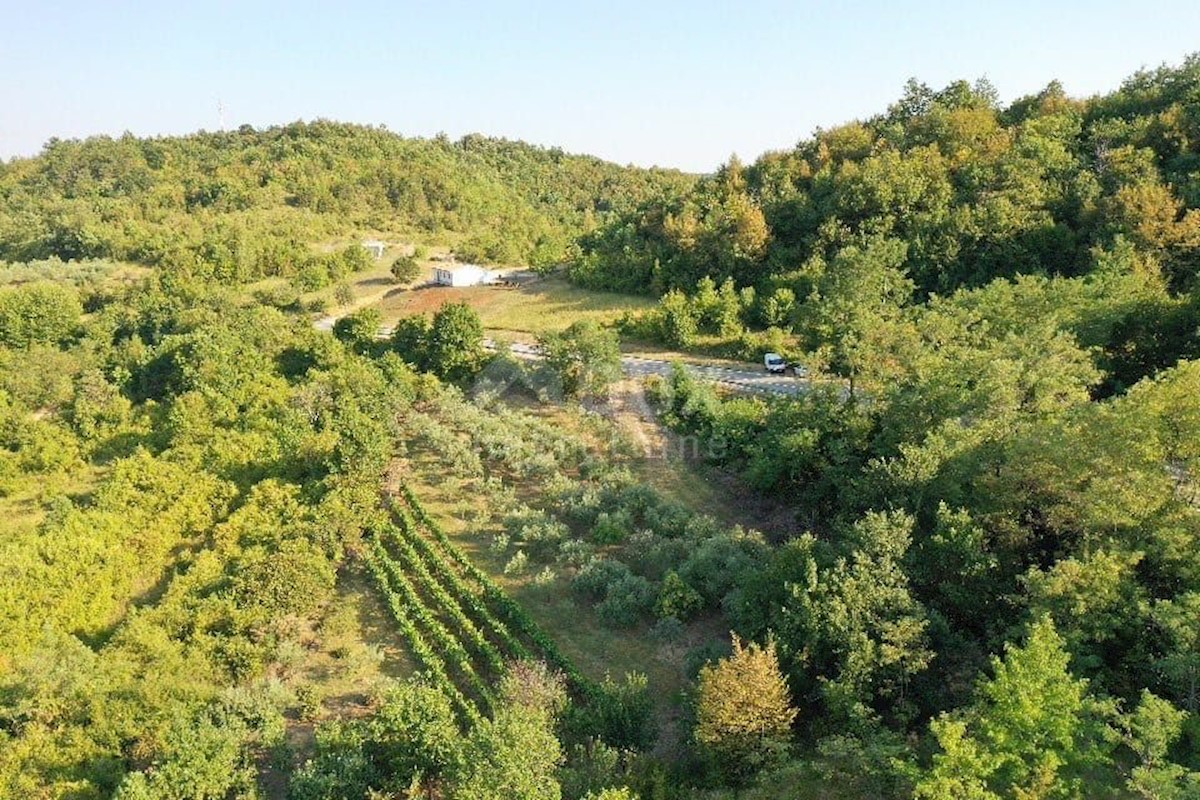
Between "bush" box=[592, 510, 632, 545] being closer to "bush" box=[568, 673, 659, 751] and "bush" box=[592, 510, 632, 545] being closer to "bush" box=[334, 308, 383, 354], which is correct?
"bush" box=[568, 673, 659, 751]

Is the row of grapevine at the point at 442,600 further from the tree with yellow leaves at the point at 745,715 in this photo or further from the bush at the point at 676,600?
the tree with yellow leaves at the point at 745,715

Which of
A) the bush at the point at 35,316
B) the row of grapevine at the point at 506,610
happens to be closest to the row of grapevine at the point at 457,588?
the row of grapevine at the point at 506,610

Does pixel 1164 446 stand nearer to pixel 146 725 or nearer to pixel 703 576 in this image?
pixel 703 576

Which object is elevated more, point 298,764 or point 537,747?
point 537,747

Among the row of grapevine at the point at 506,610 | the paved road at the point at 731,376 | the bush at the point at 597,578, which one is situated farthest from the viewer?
the paved road at the point at 731,376

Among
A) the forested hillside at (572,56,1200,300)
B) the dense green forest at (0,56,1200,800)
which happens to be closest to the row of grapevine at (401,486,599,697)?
the dense green forest at (0,56,1200,800)

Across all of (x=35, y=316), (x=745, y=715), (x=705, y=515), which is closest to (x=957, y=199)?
(x=705, y=515)

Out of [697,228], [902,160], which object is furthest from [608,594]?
[902,160]

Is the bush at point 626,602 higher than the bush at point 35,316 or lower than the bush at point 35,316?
lower

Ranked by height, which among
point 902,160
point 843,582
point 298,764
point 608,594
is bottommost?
point 298,764
